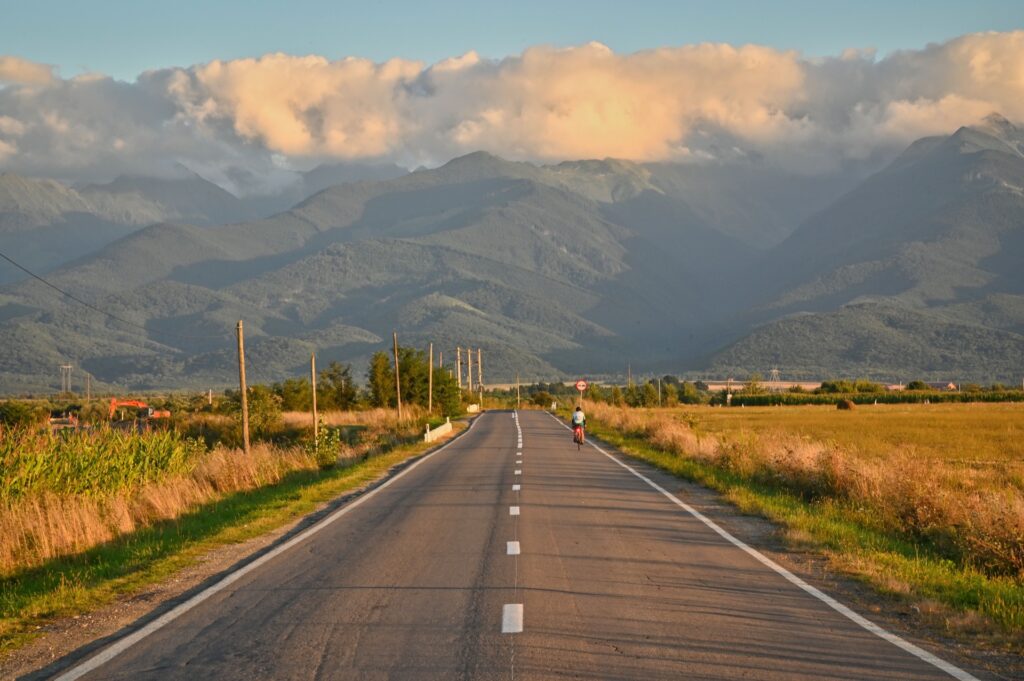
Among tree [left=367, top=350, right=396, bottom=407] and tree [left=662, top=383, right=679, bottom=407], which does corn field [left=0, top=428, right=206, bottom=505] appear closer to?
tree [left=367, top=350, right=396, bottom=407]

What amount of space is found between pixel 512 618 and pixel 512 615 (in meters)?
0.13

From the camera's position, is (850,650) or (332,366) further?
(332,366)

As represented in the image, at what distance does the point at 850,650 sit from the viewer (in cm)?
924

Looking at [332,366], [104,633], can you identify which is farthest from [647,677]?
[332,366]

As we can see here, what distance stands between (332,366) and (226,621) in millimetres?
93365

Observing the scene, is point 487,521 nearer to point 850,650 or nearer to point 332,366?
point 850,650

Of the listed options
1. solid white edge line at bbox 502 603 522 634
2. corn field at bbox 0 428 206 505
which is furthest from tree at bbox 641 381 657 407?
solid white edge line at bbox 502 603 522 634

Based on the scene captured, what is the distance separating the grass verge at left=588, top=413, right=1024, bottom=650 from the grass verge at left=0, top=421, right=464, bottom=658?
25.7 feet

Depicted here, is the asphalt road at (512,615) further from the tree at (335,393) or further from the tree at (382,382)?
the tree at (335,393)

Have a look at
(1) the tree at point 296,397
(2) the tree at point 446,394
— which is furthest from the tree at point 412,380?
(1) the tree at point 296,397

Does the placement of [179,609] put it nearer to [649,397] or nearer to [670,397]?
[649,397]

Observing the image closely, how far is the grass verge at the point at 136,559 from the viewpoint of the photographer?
11.3 m

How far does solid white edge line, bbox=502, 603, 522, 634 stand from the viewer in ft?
32.3

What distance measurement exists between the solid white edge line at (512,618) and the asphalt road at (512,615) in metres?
0.04
